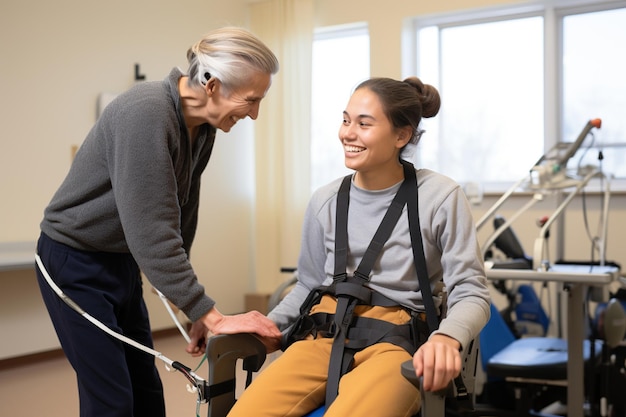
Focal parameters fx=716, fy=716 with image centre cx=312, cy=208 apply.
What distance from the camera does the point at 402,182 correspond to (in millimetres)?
1683

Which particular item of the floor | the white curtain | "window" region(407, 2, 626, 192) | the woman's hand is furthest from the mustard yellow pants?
the white curtain

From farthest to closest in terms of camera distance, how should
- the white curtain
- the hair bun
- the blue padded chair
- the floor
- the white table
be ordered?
1. the white curtain
2. the floor
3. the blue padded chair
4. the white table
5. the hair bun

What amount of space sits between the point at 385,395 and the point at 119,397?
61 centimetres

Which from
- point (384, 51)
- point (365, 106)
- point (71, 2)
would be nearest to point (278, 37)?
point (384, 51)

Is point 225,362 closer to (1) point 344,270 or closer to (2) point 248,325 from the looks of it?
(2) point 248,325

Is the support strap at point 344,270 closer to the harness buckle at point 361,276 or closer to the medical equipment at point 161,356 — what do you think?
the harness buckle at point 361,276

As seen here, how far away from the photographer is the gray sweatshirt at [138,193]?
57.6 inches

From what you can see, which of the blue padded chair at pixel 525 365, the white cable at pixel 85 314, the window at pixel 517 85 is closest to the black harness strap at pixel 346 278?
the white cable at pixel 85 314

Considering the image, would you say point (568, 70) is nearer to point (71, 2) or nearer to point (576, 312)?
point (576, 312)

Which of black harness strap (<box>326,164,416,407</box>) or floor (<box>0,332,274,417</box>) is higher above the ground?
black harness strap (<box>326,164,416,407</box>)

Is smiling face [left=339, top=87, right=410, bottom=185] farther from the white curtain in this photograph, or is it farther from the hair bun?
the white curtain

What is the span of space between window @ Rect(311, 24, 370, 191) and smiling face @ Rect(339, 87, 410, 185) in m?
4.00

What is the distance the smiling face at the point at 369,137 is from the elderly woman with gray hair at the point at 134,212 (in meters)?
0.23

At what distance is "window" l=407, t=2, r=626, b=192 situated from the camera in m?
4.77
